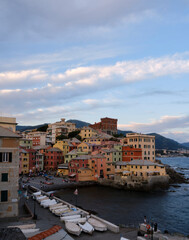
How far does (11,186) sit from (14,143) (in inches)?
234

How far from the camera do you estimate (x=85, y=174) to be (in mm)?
84875

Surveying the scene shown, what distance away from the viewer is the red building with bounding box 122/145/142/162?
9469 cm

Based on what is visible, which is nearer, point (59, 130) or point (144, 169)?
point (144, 169)

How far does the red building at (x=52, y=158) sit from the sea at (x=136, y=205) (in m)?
33.3

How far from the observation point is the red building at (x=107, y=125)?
176050 millimetres

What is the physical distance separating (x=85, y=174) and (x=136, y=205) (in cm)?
3277

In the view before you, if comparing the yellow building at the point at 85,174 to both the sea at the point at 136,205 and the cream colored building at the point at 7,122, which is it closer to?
the sea at the point at 136,205

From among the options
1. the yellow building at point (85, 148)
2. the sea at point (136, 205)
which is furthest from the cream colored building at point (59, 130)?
the sea at point (136, 205)

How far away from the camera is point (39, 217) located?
35156 mm

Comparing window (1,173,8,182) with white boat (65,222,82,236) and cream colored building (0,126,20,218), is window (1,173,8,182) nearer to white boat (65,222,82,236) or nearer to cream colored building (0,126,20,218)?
cream colored building (0,126,20,218)

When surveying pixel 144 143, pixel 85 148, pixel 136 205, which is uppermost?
pixel 144 143

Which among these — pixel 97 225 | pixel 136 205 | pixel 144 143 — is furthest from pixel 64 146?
pixel 97 225

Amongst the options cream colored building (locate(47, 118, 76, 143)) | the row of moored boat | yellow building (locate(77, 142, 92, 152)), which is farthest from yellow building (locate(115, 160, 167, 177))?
cream colored building (locate(47, 118, 76, 143))

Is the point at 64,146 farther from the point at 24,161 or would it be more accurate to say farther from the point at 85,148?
the point at 24,161
